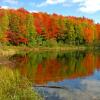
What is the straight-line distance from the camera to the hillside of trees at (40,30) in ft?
251

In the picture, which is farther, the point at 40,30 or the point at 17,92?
the point at 40,30

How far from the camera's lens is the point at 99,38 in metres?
119

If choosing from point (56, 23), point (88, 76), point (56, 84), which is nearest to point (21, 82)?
point (56, 84)

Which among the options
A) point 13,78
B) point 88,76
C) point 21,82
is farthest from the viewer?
point 88,76

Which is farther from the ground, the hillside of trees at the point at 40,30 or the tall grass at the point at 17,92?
the hillside of trees at the point at 40,30

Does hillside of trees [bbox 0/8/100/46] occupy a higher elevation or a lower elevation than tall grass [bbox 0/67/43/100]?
higher

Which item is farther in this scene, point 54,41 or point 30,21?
point 54,41

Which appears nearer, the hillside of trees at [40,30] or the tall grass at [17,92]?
the tall grass at [17,92]

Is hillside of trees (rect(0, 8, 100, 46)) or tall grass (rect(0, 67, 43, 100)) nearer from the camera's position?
tall grass (rect(0, 67, 43, 100))

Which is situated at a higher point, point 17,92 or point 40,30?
point 40,30

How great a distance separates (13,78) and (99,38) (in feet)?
336

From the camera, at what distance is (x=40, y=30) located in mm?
87812

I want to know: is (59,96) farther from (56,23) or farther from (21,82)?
(56,23)

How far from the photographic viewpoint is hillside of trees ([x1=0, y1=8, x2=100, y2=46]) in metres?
76.4
